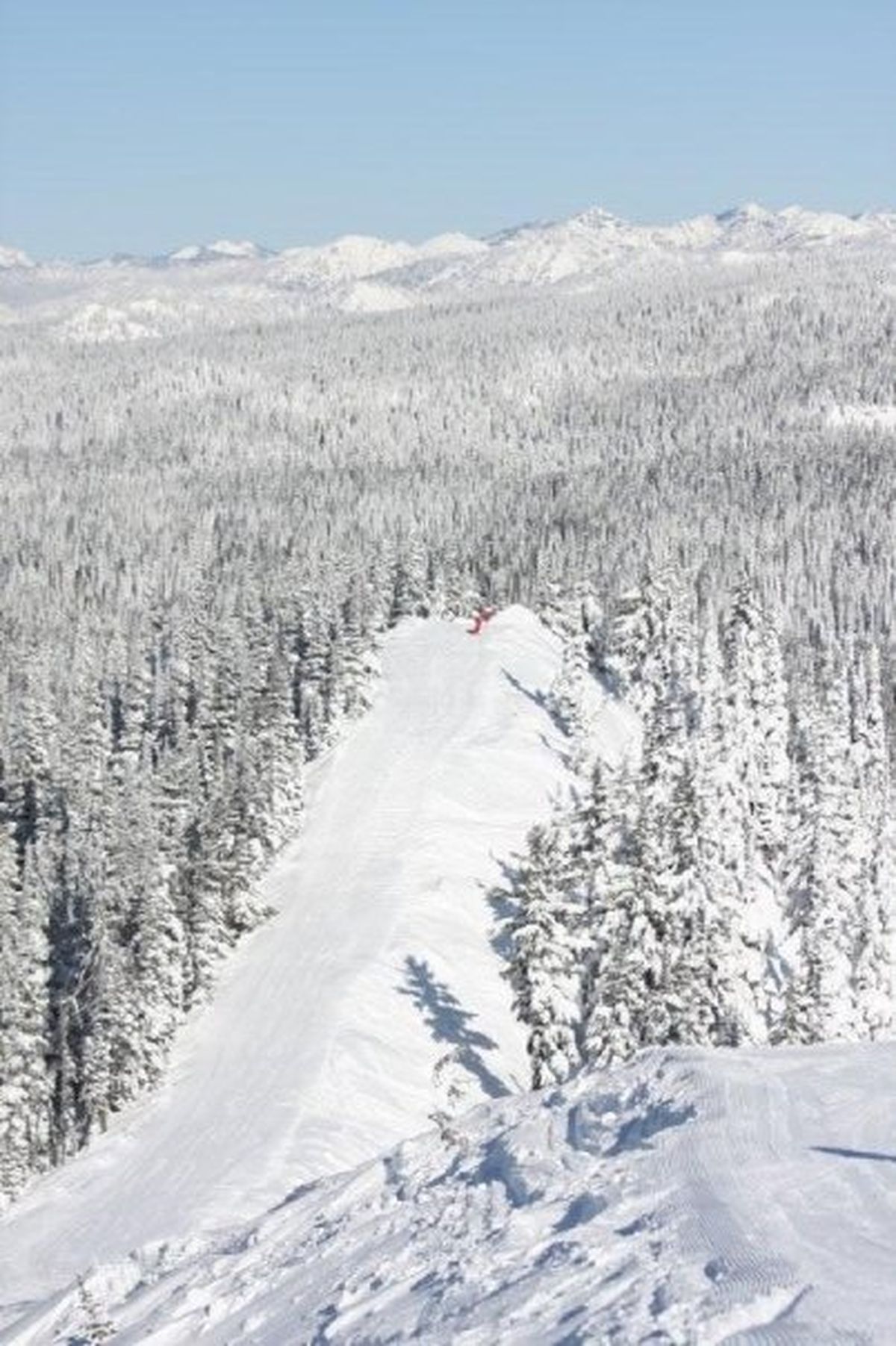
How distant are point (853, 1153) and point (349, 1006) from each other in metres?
36.8

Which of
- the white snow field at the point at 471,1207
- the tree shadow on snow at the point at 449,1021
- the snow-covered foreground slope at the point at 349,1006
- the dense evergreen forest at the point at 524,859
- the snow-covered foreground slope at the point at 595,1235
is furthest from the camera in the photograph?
the tree shadow on snow at the point at 449,1021

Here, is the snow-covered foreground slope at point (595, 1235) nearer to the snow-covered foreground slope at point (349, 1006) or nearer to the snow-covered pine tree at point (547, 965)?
the snow-covered foreground slope at point (349, 1006)

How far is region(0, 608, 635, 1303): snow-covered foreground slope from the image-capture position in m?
39.9

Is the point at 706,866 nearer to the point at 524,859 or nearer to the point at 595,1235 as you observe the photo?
the point at 524,859

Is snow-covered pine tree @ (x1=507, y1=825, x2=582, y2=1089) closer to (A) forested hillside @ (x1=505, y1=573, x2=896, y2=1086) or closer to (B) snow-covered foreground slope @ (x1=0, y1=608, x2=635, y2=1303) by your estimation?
(A) forested hillside @ (x1=505, y1=573, x2=896, y2=1086)

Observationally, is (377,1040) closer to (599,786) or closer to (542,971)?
(542,971)

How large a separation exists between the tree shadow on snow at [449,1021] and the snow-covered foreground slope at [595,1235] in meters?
27.0

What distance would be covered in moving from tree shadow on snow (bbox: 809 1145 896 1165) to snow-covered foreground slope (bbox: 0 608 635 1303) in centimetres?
2197

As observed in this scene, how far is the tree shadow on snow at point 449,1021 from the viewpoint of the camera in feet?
167

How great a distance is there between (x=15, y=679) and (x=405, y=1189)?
10894 centimetres

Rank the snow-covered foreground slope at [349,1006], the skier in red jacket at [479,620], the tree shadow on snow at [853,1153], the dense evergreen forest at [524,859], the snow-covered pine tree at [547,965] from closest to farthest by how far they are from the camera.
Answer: the tree shadow on snow at [853,1153], the snow-covered foreground slope at [349,1006], the dense evergreen forest at [524,859], the snow-covered pine tree at [547,965], the skier in red jacket at [479,620]

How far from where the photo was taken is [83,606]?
182625 millimetres

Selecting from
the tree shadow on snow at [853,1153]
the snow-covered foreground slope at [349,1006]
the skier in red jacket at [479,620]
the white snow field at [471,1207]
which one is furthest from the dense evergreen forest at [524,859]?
the tree shadow on snow at [853,1153]

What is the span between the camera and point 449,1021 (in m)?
54.6
